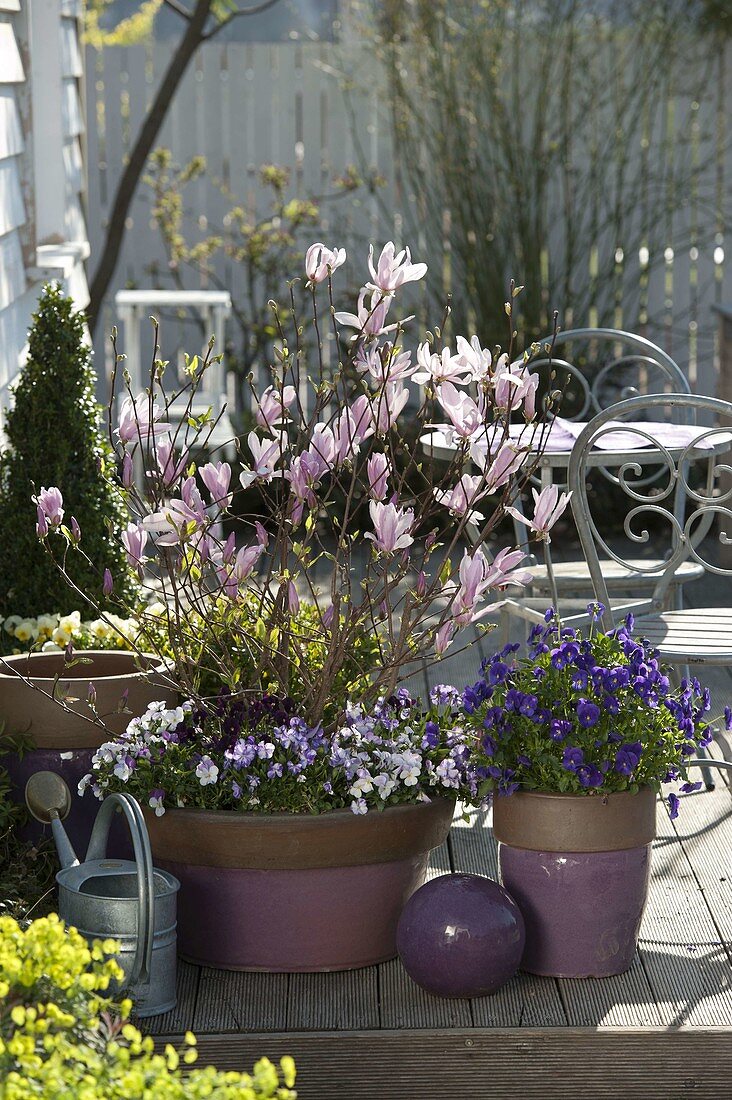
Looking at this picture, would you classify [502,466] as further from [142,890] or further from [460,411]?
[142,890]

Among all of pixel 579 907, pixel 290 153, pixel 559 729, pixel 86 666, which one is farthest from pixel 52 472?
pixel 290 153

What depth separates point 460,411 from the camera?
203 cm

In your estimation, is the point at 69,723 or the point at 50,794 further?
the point at 69,723

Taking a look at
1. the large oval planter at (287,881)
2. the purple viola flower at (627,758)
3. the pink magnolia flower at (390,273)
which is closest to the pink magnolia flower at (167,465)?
the pink magnolia flower at (390,273)

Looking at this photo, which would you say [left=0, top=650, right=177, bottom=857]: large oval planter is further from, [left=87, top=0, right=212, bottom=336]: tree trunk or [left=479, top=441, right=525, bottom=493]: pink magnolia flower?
[left=87, top=0, right=212, bottom=336]: tree trunk

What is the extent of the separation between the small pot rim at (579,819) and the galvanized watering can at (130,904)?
53 centimetres

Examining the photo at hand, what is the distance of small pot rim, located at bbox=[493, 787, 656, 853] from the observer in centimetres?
219

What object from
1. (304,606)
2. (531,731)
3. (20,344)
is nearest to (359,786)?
(531,731)

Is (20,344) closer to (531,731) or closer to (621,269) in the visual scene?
(531,731)

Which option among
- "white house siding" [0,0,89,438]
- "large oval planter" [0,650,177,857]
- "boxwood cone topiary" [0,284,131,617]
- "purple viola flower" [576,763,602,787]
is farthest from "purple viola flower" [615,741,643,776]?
"white house siding" [0,0,89,438]

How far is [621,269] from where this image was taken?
609 centimetres

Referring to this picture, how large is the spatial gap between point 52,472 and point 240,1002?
1.20 m

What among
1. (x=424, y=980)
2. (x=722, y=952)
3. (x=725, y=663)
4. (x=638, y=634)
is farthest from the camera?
(x=638, y=634)

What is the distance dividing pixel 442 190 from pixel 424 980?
16.0 ft
